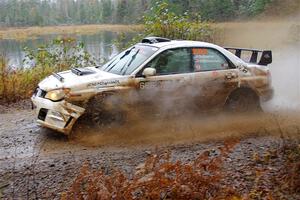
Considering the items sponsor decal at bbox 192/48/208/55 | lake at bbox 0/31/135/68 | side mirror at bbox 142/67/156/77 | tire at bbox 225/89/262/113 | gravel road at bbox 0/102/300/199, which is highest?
sponsor decal at bbox 192/48/208/55

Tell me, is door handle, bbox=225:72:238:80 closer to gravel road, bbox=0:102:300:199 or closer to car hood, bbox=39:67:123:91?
gravel road, bbox=0:102:300:199

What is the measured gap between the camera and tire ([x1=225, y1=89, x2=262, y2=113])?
27.2ft

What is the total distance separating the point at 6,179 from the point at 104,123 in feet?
7.46

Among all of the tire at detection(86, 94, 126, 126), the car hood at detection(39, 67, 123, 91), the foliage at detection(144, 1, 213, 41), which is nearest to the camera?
the car hood at detection(39, 67, 123, 91)

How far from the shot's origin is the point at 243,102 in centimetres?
841

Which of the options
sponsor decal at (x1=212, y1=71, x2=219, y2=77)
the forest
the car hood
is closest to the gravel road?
the car hood

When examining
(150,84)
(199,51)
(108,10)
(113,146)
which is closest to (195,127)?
(150,84)

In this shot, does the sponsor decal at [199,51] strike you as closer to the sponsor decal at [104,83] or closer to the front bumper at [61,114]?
the sponsor decal at [104,83]

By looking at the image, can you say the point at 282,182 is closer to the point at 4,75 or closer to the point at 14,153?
the point at 14,153

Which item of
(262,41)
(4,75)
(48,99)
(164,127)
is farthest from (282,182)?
(262,41)

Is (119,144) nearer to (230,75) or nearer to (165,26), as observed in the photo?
(230,75)

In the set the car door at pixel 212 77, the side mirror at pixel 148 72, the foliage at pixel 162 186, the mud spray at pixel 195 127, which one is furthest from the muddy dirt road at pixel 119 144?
the side mirror at pixel 148 72

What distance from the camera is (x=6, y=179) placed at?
17.3 feet

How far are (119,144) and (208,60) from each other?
2643 mm
